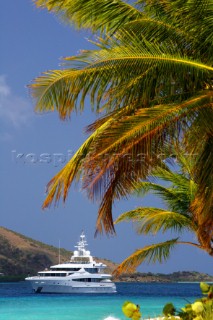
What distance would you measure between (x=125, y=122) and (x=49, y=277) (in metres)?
64.2

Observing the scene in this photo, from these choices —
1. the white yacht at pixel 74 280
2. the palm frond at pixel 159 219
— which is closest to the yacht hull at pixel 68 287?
the white yacht at pixel 74 280

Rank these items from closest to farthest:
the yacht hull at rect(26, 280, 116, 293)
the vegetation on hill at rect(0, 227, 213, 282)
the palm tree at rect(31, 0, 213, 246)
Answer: the palm tree at rect(31, 0, 213, 246) < the yacht hull at rect(26, 280, 116, 293) < the vegetation on hill at rect(0, 227, 213, 282)

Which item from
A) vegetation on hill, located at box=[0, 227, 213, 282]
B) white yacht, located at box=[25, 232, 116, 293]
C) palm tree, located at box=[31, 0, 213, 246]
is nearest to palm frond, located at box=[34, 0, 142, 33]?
palm tree, located at box=[31, 0, 213, 246]

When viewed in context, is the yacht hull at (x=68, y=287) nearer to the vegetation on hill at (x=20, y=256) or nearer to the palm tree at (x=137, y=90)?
the vegetation on hill at (x=20, y=256)

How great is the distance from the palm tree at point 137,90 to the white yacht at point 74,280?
6015 centimetres

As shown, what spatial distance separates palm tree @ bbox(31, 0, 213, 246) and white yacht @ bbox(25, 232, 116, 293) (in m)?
60.1

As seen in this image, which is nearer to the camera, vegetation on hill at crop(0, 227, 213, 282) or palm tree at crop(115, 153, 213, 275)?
palm tree at crop(115, 153, 213, 275)

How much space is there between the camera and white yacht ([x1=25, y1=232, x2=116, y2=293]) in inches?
2638

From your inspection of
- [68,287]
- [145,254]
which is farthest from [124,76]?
[68,287]

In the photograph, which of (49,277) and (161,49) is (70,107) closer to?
(161,49)

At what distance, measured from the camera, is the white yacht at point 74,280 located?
220ft

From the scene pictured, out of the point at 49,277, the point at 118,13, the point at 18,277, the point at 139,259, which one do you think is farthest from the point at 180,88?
the point at 18,277

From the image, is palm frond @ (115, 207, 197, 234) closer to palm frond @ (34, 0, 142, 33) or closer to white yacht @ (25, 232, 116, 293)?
palm frond @ (34, 0, 142, 33)

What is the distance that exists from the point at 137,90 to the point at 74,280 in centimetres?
6144
